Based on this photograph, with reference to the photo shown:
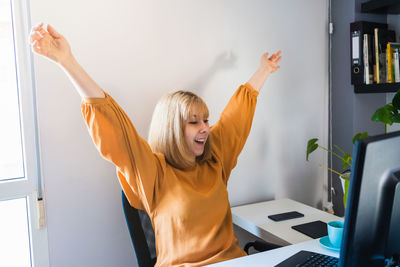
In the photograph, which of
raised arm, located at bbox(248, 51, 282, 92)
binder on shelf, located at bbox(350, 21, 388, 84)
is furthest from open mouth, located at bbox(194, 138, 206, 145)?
binder on shelf, located at bbox(350, 21, 388, 84)

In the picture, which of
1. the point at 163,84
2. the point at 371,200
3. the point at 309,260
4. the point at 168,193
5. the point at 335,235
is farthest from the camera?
the point at 163,84

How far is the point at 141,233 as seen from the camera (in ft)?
4.59

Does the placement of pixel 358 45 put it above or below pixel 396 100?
above

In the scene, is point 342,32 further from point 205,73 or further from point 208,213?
point 208,213

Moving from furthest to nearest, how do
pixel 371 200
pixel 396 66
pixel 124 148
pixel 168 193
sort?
pixel 396 66, pixel 168 193, pixel 124 148, pixel 371 200

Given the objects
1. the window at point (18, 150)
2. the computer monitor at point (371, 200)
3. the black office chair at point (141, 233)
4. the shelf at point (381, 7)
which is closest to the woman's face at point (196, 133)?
the black office chair at point (141, 233)

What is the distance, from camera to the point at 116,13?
1720 millimetres

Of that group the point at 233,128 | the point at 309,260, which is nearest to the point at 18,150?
the point at 233,128

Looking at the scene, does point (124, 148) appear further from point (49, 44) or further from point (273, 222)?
point (273, 222)

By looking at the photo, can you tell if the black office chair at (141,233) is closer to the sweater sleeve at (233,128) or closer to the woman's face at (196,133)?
the woman's face at (196,133)

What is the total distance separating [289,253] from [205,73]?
1.15 metres

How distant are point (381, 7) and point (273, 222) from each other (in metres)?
1.48

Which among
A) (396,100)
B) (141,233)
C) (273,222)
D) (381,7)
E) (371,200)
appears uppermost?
(381,7)

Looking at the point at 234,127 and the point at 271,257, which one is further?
the point at 234,127
